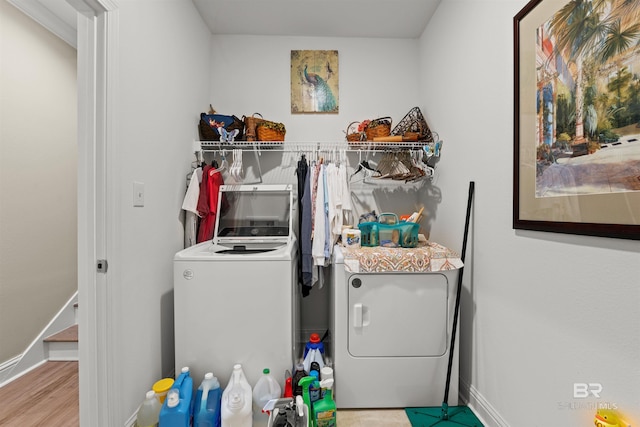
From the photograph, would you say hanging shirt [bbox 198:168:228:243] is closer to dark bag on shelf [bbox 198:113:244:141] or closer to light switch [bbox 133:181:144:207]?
dark bag on shelf [bbox 198:113:244:141]

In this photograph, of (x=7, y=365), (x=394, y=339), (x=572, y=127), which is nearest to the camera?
(x=572, y=127)

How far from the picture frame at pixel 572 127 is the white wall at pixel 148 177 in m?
1.85

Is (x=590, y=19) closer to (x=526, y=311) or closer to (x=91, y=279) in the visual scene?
(x=526, y=311)

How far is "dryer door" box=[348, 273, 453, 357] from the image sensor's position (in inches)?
63.1

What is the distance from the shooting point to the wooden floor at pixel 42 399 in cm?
153

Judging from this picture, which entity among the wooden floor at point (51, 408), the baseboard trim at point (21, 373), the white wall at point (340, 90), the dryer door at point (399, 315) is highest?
the white wall at point (340, 90)

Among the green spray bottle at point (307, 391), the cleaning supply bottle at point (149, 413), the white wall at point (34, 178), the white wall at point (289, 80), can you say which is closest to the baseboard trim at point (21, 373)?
the white wall at point (34, 178)

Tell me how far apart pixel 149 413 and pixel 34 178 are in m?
1.97

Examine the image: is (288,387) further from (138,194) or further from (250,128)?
(250,128)

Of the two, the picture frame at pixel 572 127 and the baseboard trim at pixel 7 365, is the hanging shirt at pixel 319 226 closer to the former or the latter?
the picture frame at pixel 572 127

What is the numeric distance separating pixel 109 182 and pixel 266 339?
112 cm

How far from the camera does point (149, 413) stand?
53.6 inches

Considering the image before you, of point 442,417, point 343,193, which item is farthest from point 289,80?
point 442,417

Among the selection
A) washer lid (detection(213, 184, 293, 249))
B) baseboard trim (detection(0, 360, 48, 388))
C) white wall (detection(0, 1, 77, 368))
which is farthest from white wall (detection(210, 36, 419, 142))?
baseboard trim (detection(0, 360, 48, 388))
